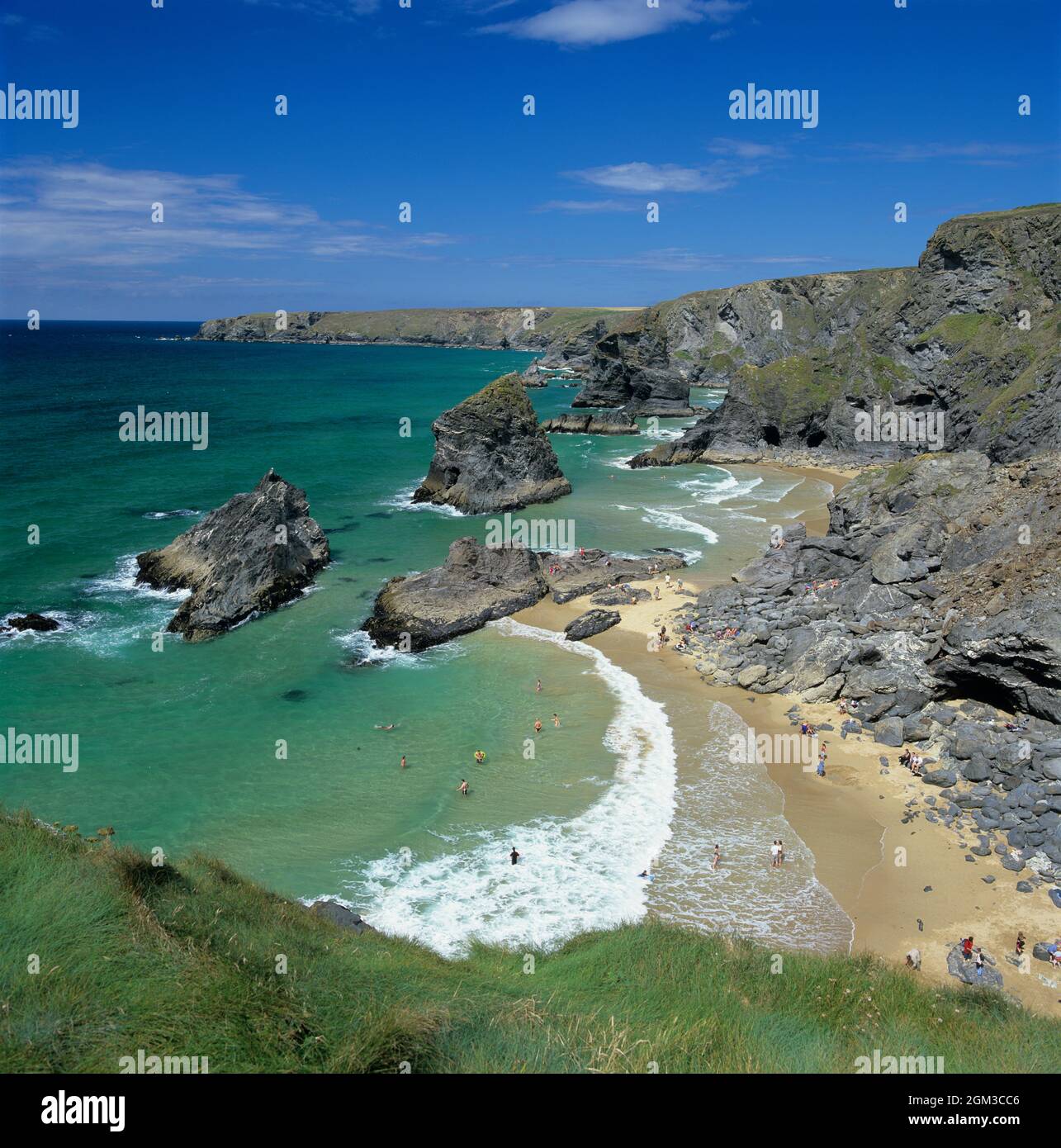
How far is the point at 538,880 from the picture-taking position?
2097cm

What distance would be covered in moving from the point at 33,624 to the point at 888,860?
121 feet

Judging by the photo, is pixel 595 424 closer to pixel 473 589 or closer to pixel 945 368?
pixel 945 368

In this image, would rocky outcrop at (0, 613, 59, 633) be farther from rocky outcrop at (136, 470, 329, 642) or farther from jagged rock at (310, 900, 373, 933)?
jagged rock at (310, 900, 373, 933)

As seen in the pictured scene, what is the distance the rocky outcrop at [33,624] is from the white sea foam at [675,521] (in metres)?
37.8

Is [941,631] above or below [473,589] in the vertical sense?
below

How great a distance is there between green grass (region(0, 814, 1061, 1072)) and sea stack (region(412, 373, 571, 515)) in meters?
48.1

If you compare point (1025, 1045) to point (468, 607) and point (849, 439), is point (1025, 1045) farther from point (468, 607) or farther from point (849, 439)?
point (849, 439)

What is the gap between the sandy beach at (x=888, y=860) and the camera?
1822 centimetres

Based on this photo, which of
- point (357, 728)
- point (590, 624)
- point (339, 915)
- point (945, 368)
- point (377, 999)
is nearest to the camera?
point (377, 999)

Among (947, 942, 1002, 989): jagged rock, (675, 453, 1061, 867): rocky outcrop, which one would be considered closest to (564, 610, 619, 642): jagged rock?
(675, 453, 1061, 867): rocky outcrop

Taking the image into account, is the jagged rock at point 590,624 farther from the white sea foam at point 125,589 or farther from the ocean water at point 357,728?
the white sea foam at point 125,589

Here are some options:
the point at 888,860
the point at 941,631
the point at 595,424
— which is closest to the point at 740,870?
the point at 888,860

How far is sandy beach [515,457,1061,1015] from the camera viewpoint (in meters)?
Result: 18.2
